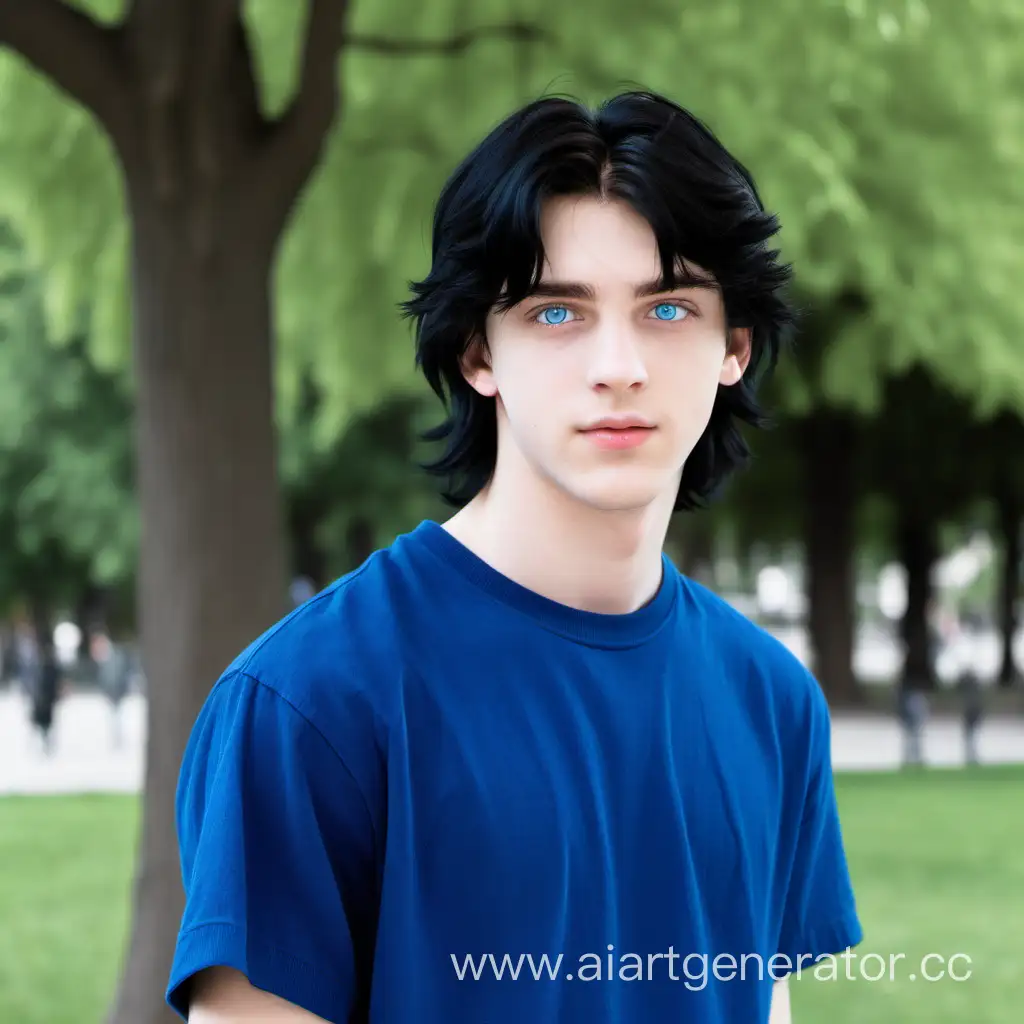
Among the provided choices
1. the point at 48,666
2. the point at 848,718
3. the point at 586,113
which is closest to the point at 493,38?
the point at 586,113

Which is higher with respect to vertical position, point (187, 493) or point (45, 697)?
point (187, 493)

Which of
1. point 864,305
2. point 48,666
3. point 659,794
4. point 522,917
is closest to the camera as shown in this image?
point 522,917

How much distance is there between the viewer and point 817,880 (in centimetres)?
256

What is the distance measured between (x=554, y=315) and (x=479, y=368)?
0.20 meters

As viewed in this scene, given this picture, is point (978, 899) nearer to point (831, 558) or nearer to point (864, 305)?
point (864, 305)

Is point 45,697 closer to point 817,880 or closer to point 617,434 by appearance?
point 817,880

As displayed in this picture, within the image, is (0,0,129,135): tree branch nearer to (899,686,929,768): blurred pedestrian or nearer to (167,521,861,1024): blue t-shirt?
(167,521,861,1024): blue t-shirt

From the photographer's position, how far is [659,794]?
2168mm

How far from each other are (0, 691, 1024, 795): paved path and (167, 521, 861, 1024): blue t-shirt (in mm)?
14083

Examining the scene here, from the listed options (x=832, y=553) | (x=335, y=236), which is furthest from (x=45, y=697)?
(x=335, y=236)

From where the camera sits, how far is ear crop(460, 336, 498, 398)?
2.28m

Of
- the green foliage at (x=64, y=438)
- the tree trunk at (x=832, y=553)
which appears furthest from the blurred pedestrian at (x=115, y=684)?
the tree trunk at (x=832, y=553)

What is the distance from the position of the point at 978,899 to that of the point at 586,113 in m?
8.84

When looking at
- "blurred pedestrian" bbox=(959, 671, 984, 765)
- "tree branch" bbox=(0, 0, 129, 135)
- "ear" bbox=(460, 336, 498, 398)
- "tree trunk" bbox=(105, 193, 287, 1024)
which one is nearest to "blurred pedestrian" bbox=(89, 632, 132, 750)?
"blurred pedestrian" bbox=(959, 671, 984, 765)
